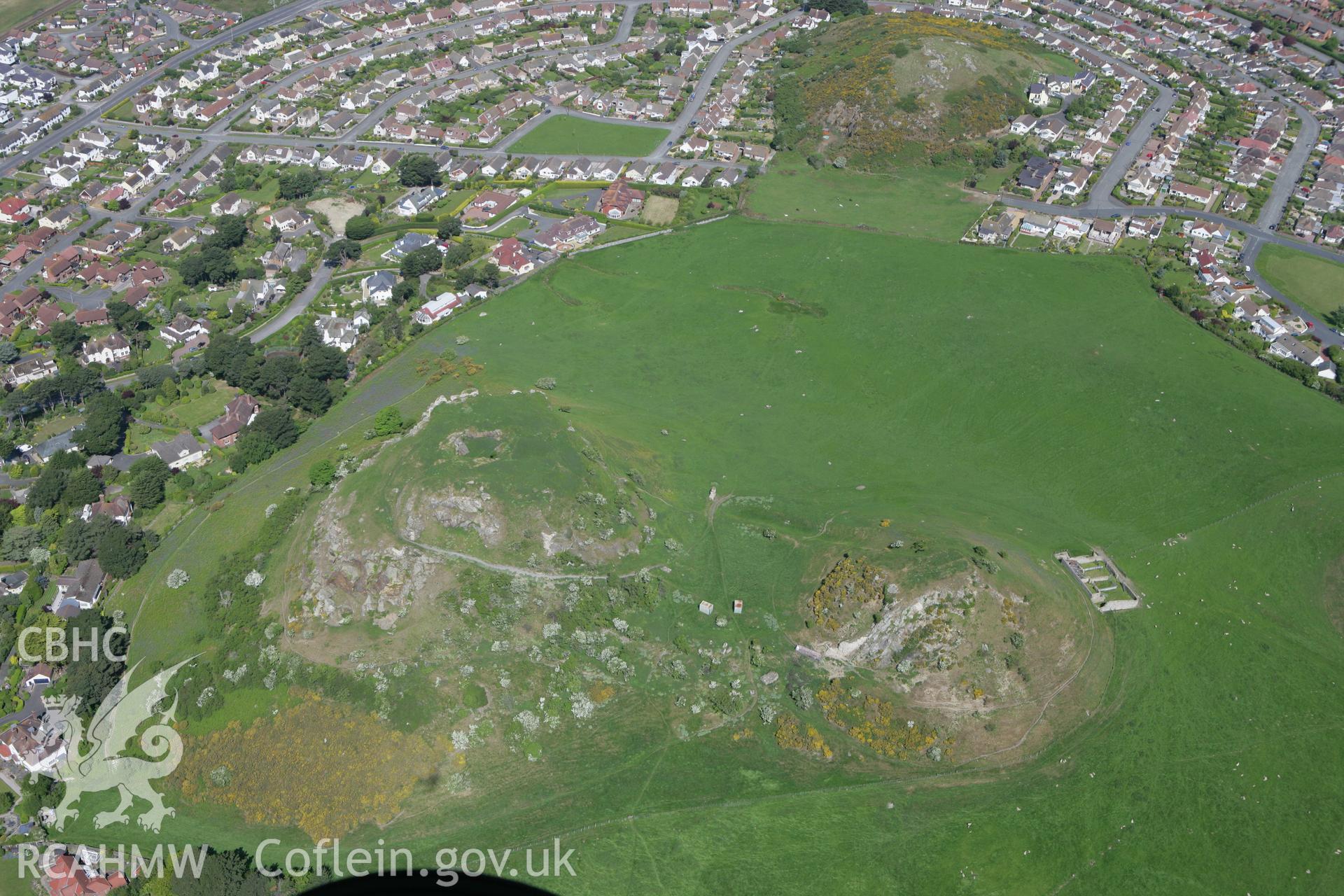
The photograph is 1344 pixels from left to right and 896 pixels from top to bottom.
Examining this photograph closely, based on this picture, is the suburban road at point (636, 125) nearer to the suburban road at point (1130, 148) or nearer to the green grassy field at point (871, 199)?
the suburban road at point (1130, 148)

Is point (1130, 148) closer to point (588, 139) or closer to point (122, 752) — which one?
point (588, 139)

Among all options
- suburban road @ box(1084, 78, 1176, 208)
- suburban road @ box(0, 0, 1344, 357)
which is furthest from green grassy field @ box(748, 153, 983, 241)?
suburban road @ box(1084, 78, 1176, 208)

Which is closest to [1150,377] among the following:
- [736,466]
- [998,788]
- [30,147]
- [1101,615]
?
[1101,615]

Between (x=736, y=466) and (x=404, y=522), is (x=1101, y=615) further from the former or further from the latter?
(x=404, y=522)

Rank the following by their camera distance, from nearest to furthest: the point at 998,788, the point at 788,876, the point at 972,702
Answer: the point at 788,876
the point at 998,788
the point at 972,702

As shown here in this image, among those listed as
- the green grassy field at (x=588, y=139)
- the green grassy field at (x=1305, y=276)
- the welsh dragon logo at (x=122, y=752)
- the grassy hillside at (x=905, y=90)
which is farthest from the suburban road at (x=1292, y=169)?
the welsh dragon logo at (x=122, y=752)

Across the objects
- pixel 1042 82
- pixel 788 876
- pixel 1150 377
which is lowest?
pixel 788 876
